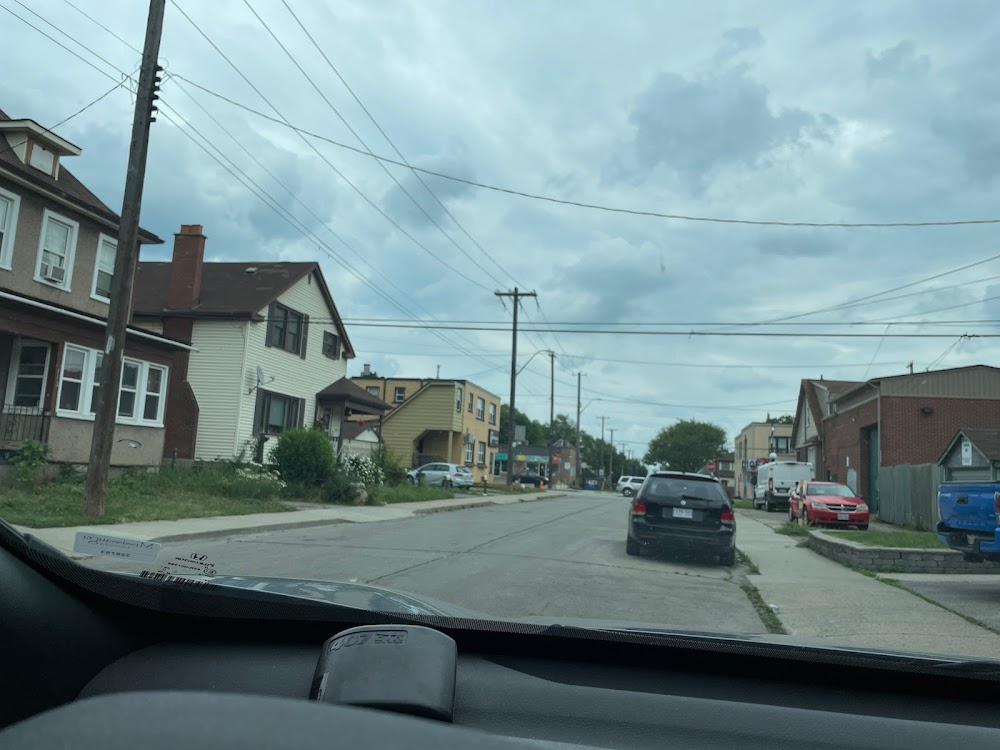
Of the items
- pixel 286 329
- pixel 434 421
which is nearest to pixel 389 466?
pixel 286 329

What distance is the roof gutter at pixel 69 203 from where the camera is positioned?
18500mm

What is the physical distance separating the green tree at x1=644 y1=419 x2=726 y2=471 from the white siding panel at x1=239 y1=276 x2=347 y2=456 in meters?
89.9

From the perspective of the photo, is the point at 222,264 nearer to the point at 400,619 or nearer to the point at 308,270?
the point at 308,270

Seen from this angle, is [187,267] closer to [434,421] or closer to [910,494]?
[910,494]

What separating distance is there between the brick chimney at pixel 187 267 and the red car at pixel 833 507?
67.3 feet

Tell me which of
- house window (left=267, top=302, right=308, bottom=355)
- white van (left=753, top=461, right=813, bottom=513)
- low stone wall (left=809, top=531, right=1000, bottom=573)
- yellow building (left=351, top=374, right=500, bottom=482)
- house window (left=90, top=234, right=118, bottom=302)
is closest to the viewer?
low stone wall (left=809, top=531, right=1000, bottom=573)

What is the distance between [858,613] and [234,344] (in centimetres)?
2315

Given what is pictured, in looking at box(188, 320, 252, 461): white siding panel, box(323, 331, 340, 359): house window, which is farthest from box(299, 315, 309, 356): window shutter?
box(188, 320, 252, 461): white siding panel

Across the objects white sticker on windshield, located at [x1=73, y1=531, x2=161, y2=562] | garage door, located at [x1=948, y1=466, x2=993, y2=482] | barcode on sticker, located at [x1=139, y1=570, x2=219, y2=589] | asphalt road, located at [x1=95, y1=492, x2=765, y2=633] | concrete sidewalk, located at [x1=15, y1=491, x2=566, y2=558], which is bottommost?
asphalt road, located at [x1=95, y1=492, x2=765, y2=633]

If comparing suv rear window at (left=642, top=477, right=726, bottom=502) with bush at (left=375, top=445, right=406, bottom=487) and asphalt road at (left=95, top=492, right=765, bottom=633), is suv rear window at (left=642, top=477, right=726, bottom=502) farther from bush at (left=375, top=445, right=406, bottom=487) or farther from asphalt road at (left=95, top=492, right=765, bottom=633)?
bush at (left=375, top=445, right=406, bottom=487)

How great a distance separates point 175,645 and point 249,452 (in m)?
26.0

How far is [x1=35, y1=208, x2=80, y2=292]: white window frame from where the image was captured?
1969 centimetres

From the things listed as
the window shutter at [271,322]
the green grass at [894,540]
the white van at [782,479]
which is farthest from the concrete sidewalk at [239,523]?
the white van at [782,479]

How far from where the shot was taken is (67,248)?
810 inches
